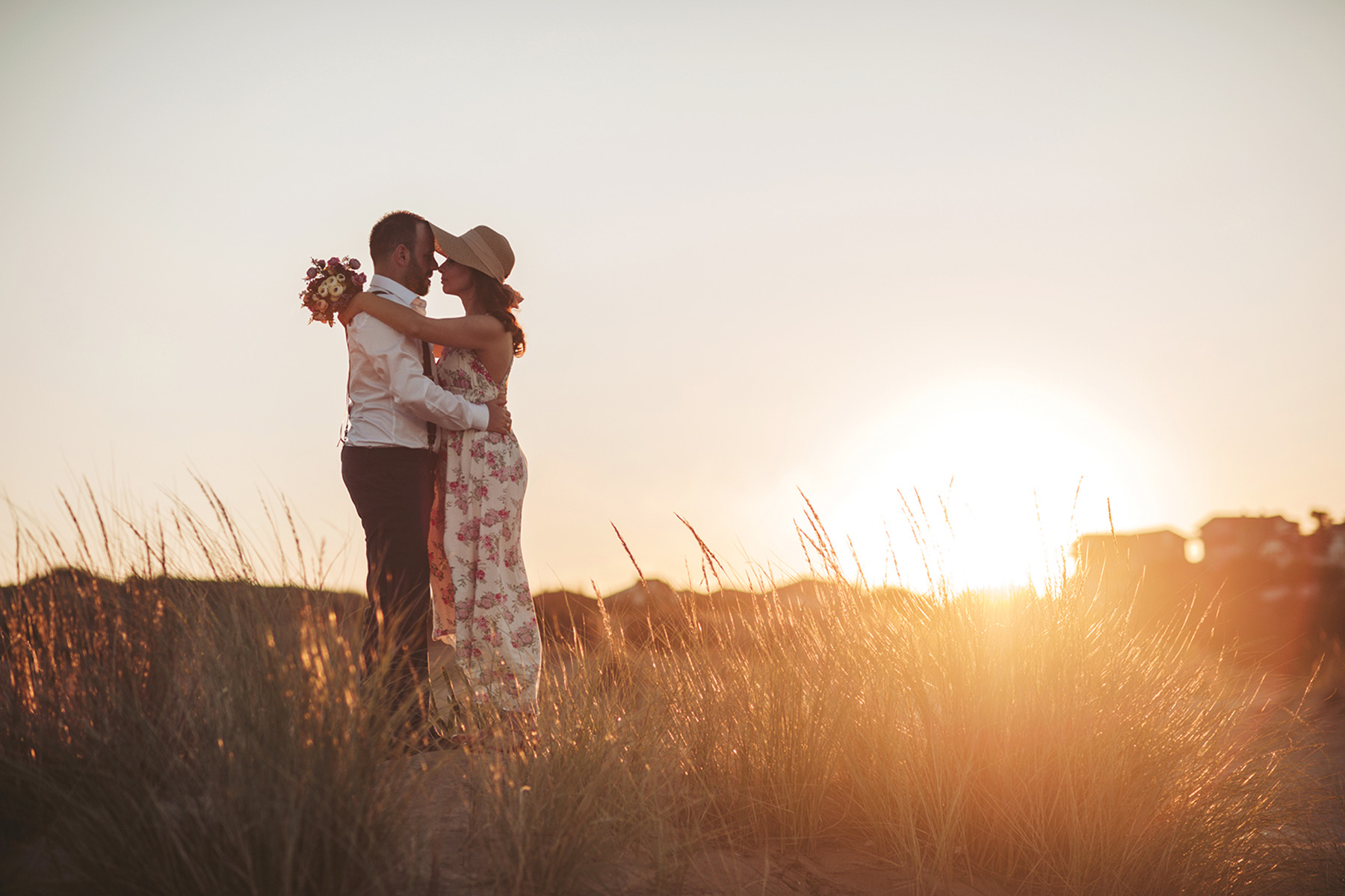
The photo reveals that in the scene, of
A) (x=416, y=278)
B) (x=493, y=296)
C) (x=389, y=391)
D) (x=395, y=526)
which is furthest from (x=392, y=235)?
(x=395, y=526)

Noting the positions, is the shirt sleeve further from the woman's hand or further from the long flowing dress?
the long flowing dress

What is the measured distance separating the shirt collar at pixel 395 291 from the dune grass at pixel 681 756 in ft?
4.29

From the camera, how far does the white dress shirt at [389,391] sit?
371 centimetres

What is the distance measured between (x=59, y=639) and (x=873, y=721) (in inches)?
120

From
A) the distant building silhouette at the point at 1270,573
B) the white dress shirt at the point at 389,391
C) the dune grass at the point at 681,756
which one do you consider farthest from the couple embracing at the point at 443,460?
the distant building silhouette at the point at 1270,573

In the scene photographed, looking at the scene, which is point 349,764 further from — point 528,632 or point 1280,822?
point 1280,822

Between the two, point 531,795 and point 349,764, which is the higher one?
point 349,764

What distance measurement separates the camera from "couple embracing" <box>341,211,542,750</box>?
3.69 meters

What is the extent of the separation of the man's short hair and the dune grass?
60.0 inches

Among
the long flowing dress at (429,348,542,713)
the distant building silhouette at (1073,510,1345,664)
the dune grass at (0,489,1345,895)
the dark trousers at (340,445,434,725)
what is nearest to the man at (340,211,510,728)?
the dark trousers at (340,445,434,725)

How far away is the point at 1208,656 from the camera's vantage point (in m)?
4.23

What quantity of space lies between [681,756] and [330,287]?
2.50 metres

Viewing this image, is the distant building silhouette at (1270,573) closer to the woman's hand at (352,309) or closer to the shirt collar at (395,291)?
the shirt collar at (395,291)

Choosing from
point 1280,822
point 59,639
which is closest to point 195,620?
point 59,639
